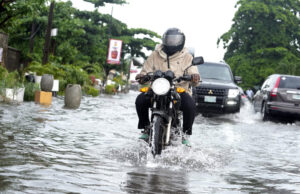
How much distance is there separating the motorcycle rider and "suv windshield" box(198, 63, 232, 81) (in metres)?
11.2

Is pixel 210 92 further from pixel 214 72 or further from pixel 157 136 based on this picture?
pixel 157 136

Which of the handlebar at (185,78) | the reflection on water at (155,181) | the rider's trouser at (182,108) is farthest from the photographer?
the rider's trouser at (182,108)

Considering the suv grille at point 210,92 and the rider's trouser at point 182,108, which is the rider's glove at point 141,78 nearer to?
the rider's trouser at point 182,108

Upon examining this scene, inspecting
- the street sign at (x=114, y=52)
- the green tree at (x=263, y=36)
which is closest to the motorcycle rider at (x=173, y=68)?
the street sign at (x=114, y=52)

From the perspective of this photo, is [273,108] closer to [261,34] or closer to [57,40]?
[57,40]

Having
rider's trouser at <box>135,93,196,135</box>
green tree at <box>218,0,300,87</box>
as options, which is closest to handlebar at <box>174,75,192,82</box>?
rider's trouser at <box>135,93,196,135</box>

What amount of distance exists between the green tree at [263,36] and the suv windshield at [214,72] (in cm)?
3587

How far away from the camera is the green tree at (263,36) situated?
55.7 meters

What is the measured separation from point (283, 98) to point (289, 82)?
0.92 meters

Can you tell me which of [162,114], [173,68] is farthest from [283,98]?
[162,114]

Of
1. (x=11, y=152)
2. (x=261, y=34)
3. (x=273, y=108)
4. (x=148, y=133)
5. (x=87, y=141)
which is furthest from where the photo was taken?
(x=261, y=34)

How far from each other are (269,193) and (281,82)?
522 inches

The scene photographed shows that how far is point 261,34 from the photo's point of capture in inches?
2243

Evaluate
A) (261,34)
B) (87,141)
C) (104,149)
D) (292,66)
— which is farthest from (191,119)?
(261,34)
